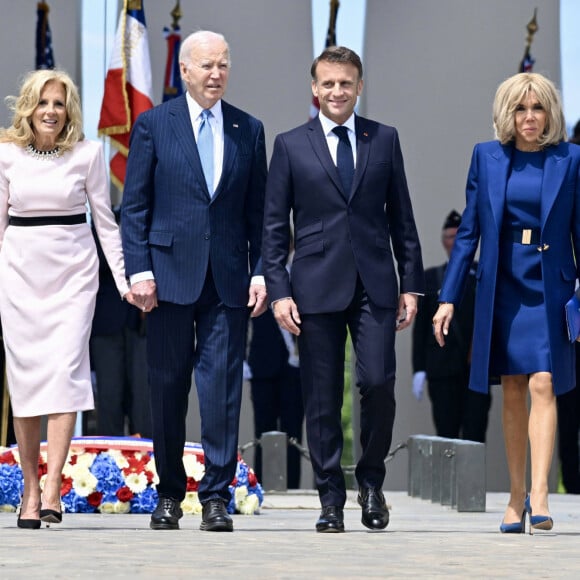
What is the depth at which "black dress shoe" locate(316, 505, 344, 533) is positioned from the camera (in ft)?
18.1

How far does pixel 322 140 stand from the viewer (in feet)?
18.8

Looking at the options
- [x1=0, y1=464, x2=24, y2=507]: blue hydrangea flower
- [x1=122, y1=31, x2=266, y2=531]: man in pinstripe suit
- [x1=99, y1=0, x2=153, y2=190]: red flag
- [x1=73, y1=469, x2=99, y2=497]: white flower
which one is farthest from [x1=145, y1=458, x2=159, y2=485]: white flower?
[x1=99, y1=0, x2=153, y2=190]: red flag

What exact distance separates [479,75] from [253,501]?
5.52 metres

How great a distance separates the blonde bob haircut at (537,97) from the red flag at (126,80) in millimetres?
5419

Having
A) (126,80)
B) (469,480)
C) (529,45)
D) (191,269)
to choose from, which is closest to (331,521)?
(191,269)

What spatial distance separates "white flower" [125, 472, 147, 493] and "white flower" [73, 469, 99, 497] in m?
0.14

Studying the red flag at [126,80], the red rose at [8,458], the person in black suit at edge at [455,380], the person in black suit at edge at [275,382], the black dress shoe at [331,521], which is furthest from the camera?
the red flag at [126,80]

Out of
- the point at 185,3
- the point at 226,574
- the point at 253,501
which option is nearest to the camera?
the point at 226,574

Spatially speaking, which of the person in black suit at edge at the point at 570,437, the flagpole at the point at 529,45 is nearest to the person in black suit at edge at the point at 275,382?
the person in black suit at edge at the point at 570,437

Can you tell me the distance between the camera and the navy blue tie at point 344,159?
18.6 feet

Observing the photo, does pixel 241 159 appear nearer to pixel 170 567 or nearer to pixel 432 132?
pixel 170 567

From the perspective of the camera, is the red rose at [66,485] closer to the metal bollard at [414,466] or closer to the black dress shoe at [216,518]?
the black dress shoe at [216,518]

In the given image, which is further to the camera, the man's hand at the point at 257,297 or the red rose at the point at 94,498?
the red rose at the point at 94,498

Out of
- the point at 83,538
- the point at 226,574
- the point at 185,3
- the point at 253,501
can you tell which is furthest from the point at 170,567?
the point at 185,3
